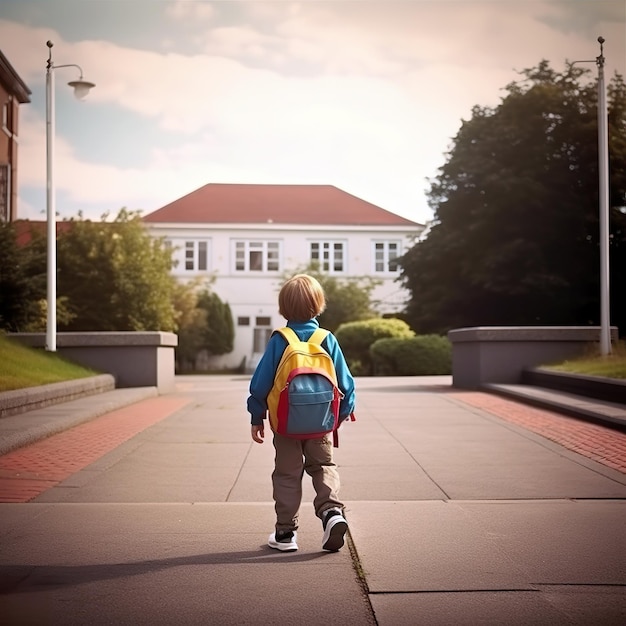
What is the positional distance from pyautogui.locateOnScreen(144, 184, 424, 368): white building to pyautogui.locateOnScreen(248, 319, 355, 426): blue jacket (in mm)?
46391

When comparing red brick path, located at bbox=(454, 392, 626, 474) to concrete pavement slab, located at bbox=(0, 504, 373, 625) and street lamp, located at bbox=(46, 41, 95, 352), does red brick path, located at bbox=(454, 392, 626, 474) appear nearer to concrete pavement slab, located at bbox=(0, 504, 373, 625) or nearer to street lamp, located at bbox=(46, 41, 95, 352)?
concrete pavement slab, located at bbox=(0, 504, 373, 625)

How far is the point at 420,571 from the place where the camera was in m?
4.54

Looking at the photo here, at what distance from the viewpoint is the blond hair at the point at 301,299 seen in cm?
509

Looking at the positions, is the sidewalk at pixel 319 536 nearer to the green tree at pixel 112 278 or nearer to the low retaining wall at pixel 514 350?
the low retaining wall at pixel 514 350

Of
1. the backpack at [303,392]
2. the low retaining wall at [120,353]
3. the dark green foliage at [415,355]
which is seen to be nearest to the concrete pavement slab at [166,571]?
the backpack at [303,392]

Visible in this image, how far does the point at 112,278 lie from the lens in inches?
1228

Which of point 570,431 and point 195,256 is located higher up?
point 195,256

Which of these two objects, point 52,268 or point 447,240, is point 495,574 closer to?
point 52,268

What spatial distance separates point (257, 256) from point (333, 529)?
4876 centimetres

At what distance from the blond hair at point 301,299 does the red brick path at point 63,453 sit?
111 inches

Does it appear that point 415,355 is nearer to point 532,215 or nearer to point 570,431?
point 532,215

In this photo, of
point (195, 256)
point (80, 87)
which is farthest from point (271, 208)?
point (80, 87)

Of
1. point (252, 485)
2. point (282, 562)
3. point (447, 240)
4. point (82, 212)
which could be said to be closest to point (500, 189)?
point (447, 240)

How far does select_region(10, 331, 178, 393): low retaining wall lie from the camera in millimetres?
17453
